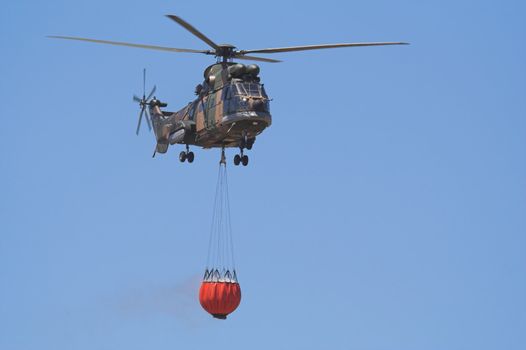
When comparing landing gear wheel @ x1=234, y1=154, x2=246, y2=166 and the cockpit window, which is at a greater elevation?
the cockpit window

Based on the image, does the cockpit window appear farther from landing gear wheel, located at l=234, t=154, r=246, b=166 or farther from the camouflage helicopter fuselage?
landing gear wheel, located at l=234, t=154, r=246, b=166

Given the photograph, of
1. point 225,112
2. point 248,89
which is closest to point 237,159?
point 225,112

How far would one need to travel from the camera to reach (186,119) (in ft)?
174

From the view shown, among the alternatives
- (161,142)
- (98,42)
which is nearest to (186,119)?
(161,142)

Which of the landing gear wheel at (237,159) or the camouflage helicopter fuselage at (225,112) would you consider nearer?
the camouflage helicopter fuselage at (225,112)

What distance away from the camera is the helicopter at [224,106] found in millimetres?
48469

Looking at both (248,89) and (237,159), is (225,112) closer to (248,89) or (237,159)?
(248,89)

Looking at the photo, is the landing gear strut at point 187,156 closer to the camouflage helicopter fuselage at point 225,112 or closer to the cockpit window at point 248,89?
the camouflage helicopter fuselage at point 225,112

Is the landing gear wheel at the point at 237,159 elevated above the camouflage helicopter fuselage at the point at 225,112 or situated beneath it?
situated beneath

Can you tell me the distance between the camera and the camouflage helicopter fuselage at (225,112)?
4847cm

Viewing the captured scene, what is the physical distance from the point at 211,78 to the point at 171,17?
5.43m

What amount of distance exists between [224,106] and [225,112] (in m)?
0.29

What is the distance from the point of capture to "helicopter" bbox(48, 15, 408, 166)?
48469 mm

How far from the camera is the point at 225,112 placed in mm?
49000
